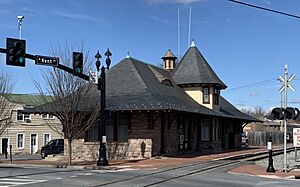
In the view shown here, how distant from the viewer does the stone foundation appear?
3306cm

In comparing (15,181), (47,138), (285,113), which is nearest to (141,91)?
(285,113)

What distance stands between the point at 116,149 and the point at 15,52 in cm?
1392

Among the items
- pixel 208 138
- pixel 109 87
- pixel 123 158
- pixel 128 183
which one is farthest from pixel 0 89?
pixel 128 183

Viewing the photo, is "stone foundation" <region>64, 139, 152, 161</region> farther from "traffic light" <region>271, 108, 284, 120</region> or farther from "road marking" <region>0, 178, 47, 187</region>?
"road marking" <region>0, 178, 47, 187</region>

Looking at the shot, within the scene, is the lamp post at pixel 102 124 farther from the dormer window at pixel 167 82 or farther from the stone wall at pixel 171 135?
the dormer window at pixel 167 82

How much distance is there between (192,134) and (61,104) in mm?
13156

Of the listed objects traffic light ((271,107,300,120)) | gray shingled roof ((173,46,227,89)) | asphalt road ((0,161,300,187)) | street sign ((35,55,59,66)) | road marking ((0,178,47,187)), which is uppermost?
gray shingled roof ((173,46,227,89))

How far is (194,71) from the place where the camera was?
4244cm

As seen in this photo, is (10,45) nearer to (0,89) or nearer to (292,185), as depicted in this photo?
(292,185)

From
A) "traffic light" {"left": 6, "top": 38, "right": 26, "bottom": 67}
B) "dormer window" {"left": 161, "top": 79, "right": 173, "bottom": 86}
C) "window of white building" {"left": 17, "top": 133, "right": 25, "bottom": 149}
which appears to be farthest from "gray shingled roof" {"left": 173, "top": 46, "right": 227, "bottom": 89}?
"window of white building" {"left": 17, "top": 133, "right": 25, "bottom": 149}

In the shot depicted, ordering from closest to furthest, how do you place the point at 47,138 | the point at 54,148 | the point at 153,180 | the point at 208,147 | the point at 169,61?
the point at 153,180 < the point at 208,147 < the point at 54,148 < the point at 169,61 < the point at 47,138

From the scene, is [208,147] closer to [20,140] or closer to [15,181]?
[15,181]

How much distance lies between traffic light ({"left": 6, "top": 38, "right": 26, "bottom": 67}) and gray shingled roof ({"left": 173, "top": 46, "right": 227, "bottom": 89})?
21.2 metres

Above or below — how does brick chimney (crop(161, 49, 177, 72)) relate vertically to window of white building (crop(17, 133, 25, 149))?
above
